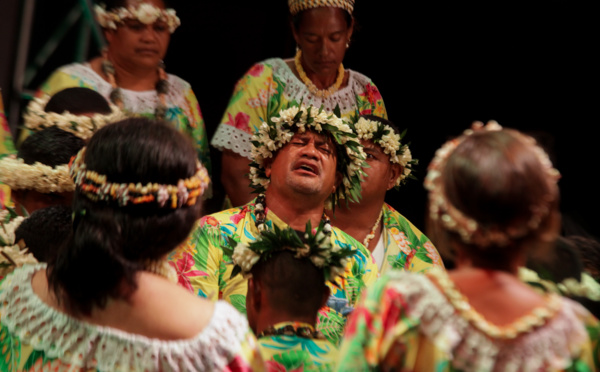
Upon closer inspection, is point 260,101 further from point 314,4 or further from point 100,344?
point 100,344

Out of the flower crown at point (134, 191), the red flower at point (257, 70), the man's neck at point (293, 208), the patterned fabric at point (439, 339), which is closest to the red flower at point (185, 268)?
the man's neck at point (293, 208)

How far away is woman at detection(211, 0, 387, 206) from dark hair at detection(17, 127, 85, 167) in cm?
141

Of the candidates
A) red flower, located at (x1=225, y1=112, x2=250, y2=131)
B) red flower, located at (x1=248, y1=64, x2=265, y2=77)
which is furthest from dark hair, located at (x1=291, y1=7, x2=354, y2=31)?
red flower, located at (x1=225, y1=112, x2=250, y2=131)

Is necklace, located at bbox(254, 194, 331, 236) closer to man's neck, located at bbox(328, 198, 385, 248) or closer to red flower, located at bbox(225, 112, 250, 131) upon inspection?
man's neck, located at bbox(328, 198, 385, 248)

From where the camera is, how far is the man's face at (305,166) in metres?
3.69

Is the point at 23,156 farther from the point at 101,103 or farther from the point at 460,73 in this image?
the point at 460,73

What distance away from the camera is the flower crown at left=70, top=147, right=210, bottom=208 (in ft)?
6.88

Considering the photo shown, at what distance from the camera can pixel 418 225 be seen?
5051mm

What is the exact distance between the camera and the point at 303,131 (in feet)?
12.4

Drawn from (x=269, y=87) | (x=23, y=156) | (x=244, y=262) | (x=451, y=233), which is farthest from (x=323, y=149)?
(x=451, y=233)

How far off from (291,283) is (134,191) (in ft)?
2.45

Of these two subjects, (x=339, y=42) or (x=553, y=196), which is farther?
(x=339, y=42)

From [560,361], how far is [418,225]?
3.09 m

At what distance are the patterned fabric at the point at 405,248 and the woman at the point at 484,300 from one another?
207cm
